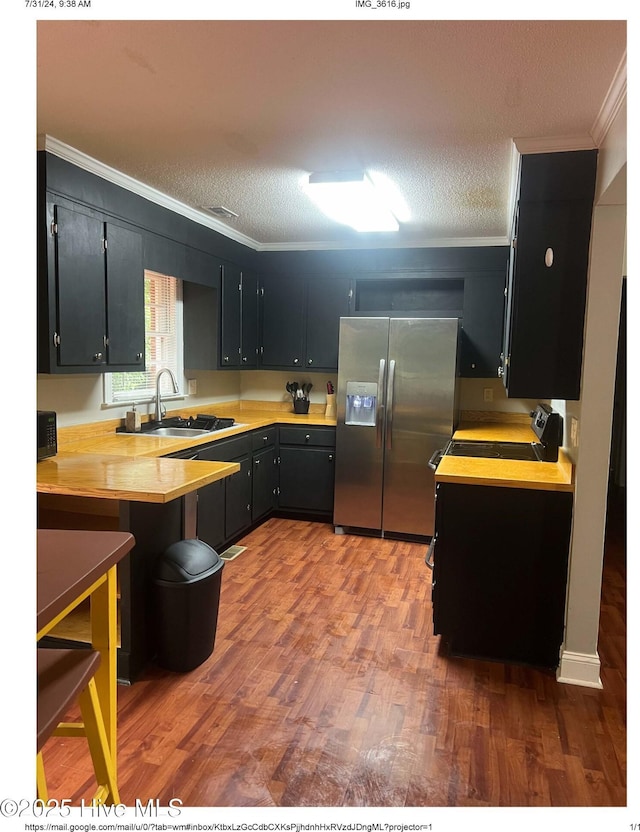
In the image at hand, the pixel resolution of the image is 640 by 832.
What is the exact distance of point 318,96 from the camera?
2.00 metres

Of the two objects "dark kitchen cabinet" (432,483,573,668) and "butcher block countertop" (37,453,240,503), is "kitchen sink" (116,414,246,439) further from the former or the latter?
"dark kitchen cabinet" (432,483,573,668)

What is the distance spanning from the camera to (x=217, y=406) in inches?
193

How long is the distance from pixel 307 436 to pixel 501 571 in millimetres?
2355

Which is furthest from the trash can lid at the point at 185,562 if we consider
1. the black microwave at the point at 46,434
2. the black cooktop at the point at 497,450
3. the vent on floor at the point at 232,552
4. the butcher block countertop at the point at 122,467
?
the black cooktop at the point at 497,450

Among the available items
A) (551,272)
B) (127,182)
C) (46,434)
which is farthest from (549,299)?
(46,434)

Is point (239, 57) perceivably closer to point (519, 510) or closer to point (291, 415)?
point (519, 510)

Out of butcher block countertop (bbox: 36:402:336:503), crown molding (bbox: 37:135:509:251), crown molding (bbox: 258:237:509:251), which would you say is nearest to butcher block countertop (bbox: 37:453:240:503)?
butcher block countertop (bbox: 36:402:336:503)

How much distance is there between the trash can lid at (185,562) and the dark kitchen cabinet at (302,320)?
2.59m

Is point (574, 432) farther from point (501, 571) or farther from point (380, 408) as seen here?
point (380, 408)

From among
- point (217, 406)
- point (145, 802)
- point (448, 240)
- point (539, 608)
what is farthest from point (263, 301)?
point (145, 802)

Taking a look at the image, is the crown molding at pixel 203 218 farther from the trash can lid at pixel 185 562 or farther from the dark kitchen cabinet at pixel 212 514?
the trash can lid at pixel 185 562

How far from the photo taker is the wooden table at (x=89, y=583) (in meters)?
1.04

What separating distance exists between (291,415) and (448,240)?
1990mm

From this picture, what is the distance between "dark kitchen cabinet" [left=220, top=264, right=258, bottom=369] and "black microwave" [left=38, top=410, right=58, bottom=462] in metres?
1.76
